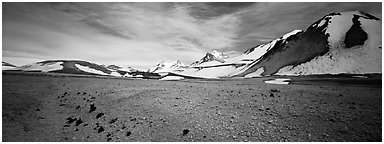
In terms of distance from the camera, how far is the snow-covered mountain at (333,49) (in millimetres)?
69250

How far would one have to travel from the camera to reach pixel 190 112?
691 inches

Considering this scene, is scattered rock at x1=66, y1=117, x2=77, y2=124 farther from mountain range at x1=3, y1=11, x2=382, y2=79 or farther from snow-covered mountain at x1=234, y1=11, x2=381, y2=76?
snow-covered mountain at x1=234, y1=11, x2=381, y2=76

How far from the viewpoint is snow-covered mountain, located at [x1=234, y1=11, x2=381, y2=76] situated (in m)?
69.2

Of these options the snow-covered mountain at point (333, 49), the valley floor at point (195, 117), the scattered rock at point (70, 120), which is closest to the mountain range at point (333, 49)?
the snow-covered mountain at point (333, 49)

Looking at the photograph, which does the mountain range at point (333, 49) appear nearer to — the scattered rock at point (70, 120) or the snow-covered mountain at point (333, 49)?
the snow-covered mountain at point (333, 49)

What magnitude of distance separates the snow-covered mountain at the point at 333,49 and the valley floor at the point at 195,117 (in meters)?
55.7

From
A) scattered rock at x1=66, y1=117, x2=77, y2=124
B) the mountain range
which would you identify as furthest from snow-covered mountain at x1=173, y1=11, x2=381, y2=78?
scattered rock at x1=66, y1=117, x2=77, y2=124

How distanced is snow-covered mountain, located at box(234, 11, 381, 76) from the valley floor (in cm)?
5566

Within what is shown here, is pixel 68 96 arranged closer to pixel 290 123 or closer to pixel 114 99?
pixel 114 99

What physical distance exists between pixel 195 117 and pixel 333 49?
289 feet

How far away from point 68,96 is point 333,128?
24836 millimetres

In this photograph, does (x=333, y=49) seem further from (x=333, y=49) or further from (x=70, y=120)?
(x=70, y=120)

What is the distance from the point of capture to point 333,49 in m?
84.6

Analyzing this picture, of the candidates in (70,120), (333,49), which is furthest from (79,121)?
(333,49)
